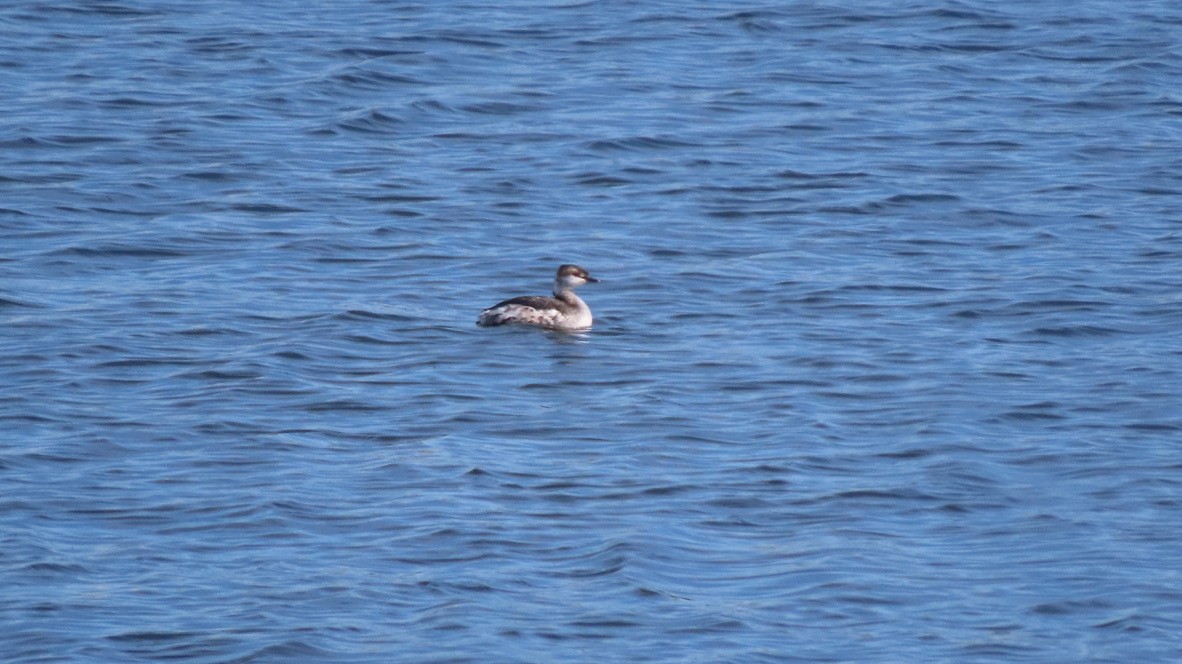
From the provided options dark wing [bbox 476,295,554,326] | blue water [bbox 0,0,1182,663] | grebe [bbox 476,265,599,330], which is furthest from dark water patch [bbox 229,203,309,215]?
dark wing [bbox 476,295,554,326]

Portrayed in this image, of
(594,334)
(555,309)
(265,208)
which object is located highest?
(265,208)

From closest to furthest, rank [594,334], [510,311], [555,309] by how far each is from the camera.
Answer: [510,311] → [555,309] → [594,334]

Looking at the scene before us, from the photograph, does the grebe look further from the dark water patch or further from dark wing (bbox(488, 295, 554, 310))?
the dark water patch

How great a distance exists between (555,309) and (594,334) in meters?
0.40

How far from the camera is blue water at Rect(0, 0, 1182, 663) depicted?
9.99 m

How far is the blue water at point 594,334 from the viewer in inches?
393

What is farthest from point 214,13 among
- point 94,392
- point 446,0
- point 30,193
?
point 94,392

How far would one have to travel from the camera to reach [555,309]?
1545 centimetres

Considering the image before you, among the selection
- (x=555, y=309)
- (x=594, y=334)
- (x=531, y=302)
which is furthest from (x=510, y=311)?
(x=594, y=334)

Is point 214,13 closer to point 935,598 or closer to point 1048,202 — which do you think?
point 1048,202

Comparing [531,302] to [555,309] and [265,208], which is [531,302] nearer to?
[555,309]

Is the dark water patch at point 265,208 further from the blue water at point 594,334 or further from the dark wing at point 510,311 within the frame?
the dark wing at point 510,311

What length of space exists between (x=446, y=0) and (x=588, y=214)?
916cm

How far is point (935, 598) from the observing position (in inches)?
395
